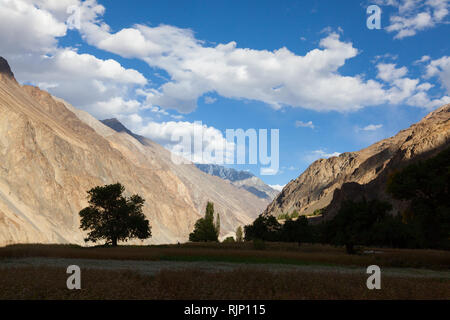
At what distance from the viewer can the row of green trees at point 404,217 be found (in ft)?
113

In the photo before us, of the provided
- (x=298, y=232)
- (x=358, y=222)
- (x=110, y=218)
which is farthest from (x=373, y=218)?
(x=110, y=218)

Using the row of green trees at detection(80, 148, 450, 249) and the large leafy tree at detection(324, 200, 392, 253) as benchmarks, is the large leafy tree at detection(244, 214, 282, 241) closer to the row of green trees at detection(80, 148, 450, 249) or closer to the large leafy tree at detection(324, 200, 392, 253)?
the row of green trees at detection(80, 148, 450, 249)

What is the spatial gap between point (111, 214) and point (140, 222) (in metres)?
4.92

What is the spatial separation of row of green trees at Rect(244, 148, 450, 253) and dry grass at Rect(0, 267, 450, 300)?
21.1 meters

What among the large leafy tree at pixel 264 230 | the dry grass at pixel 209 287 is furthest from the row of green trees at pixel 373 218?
the dry grass at pixel 209 287

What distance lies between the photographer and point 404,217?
4256 centimetres

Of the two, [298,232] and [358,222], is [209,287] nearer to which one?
[358,222]

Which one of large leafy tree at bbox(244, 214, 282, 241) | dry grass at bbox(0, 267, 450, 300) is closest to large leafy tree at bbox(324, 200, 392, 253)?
dry grass at bbox(0, 267, 450, 300)

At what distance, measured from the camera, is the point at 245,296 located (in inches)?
Result: 475

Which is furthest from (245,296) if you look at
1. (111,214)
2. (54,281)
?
(111,214)

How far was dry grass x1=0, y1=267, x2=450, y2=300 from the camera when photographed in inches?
469

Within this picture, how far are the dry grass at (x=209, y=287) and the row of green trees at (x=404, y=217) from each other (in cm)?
2108
